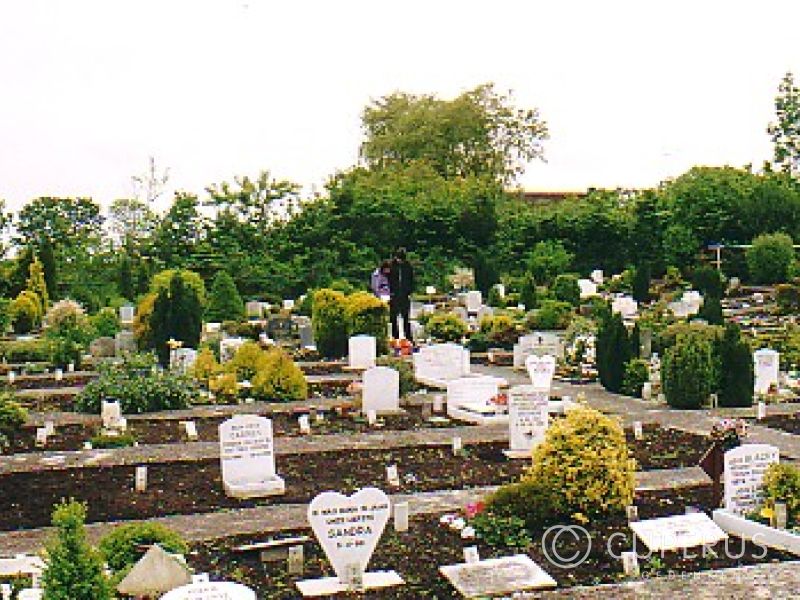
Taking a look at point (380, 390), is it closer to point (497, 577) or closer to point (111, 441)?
point (111, 441)

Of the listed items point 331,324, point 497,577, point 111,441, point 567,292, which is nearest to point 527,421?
point 111,441

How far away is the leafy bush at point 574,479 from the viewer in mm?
9695

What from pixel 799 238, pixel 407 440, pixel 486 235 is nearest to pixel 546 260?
pixel 486 235

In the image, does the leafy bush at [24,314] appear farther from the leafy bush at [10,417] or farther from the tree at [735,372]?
the tree at [735,372]

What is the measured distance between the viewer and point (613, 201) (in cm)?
4203

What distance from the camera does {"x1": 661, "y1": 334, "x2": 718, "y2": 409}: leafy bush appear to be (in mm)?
16375

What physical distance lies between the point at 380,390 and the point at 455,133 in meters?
42.1

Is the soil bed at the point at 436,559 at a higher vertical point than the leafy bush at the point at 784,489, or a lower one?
lower

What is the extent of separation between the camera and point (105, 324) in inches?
1021

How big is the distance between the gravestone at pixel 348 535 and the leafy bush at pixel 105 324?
18.3 m

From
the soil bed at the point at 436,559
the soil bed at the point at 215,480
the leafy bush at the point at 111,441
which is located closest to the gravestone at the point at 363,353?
the leafy bush at the point at 111,441

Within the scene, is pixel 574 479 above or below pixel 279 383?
below

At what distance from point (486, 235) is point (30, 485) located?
28812 millimetres

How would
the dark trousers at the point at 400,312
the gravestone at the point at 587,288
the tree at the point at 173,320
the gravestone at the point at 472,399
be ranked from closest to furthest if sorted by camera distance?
the gravestone at the point at 472,399 < the tree at the point at 173,320 < the dark trousers at the point at 400,312 < the gravestone at the point at 587,288
